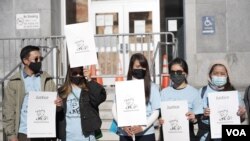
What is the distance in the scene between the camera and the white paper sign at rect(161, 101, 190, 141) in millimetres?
5591

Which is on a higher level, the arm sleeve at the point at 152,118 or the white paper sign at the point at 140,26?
the white paper sign at the point at 140,26

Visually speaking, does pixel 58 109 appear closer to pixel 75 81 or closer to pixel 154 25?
pixel 75 81

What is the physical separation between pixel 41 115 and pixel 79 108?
1.81ft

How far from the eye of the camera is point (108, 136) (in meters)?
8.66

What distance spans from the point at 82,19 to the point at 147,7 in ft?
6.25

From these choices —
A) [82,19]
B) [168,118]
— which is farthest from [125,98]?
[82,19]

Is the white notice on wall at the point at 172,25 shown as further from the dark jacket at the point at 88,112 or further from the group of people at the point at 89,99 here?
the dark jacket at the point at 88,112

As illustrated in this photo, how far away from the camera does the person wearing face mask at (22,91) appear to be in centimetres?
575

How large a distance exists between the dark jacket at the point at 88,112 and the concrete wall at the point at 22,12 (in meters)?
6.43

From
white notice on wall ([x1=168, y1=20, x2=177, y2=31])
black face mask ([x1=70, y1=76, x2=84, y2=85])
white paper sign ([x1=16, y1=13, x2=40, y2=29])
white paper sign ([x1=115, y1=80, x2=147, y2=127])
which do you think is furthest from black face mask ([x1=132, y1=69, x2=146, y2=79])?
white notice on wall ([x1=168, y1=20, x2=177, y2=31])

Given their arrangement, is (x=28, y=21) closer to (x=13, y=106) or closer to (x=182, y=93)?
(x=13, y=106)

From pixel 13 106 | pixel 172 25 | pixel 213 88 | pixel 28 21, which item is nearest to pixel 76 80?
pixel 13 106

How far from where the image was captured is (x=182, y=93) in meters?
5.73

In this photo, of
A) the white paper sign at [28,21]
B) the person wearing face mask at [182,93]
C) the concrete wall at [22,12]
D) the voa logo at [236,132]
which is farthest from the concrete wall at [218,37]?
the voa logo at [236,132]
